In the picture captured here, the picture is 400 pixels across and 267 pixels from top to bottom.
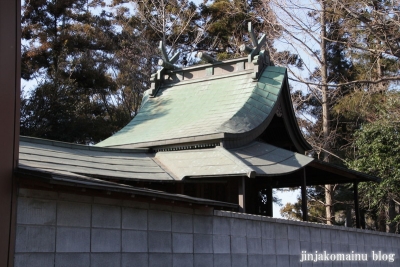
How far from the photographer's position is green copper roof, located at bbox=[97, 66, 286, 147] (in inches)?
482

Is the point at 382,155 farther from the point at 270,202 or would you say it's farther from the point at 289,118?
the point at 270,202

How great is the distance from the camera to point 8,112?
226 inches

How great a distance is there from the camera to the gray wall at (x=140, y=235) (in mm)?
5945

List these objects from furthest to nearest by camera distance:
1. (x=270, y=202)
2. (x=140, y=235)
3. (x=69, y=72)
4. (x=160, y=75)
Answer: (x=69, y=72), (x=160, y=75), (x=270, y=202), (x=140, y=235)

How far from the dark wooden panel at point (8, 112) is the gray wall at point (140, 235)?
0.62 feet

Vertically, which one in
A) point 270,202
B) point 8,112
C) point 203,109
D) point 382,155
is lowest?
point 270,202

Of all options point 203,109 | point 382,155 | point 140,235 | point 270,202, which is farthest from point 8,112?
point 382,155

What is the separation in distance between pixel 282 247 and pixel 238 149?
244cm

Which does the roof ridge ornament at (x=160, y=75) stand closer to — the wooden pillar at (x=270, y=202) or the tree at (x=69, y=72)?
the wooden pillar at (x=270, y=202)

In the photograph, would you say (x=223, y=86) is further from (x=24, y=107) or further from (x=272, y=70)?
(x=24, y=107)

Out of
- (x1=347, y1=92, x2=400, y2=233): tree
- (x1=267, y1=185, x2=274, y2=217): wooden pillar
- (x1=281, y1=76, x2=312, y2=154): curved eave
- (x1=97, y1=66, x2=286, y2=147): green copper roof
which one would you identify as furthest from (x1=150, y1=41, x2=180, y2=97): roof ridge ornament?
(x1=347, y1=92, x2=400, y2=233): tree

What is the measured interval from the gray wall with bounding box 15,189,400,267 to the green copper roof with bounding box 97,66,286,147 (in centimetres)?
259

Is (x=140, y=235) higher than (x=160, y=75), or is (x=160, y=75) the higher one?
(x=160, y=75)

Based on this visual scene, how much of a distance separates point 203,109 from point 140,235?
22.3ft
